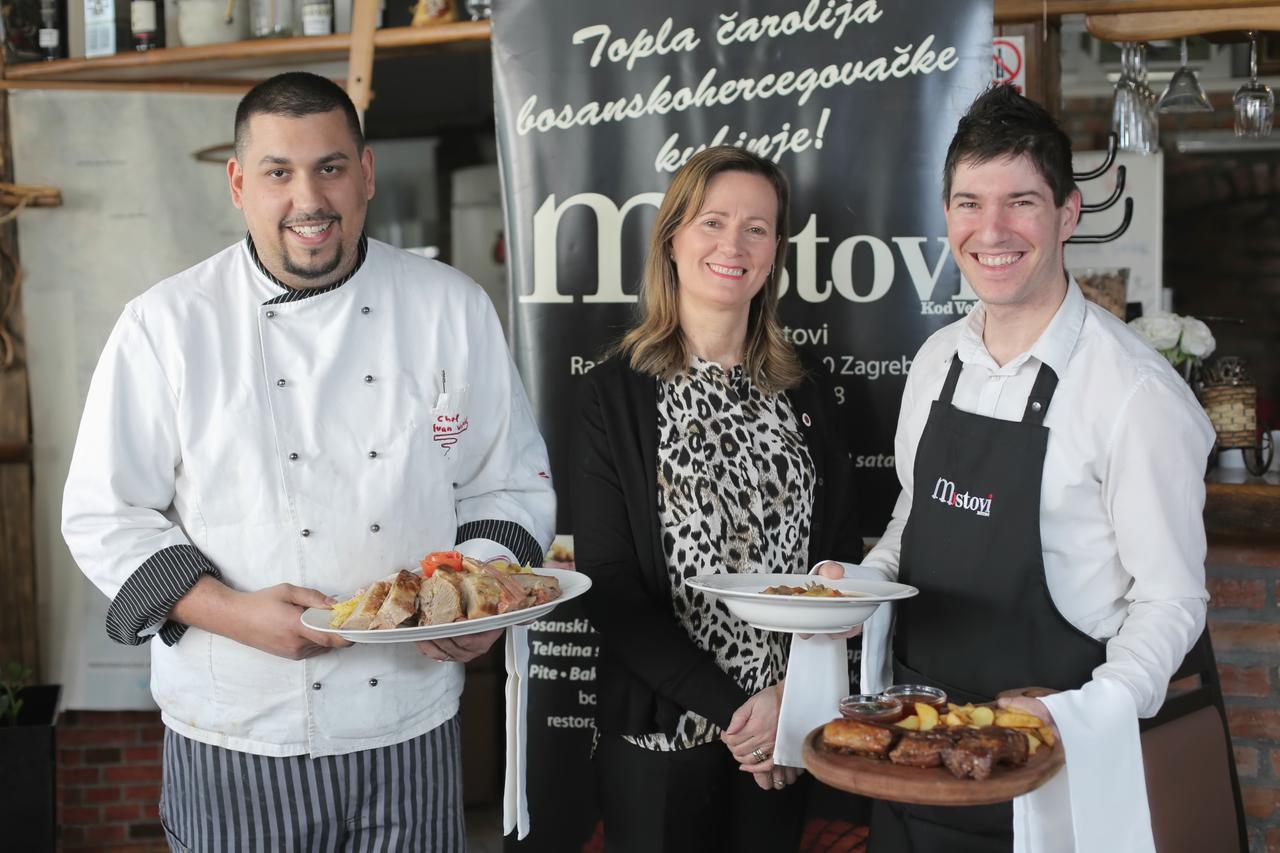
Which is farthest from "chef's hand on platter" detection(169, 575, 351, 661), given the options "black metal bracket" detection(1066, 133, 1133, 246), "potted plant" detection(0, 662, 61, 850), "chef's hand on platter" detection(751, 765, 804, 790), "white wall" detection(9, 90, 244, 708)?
"white wall" detection(9, 90, 244, 708)

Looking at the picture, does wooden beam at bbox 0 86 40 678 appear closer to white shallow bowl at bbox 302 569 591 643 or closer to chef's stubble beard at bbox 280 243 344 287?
chef's stubble beard at bbox 280 243 344 287

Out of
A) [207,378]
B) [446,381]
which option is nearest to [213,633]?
[207,378]

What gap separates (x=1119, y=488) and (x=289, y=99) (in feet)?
4.60

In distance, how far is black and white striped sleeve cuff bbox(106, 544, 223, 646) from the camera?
1931 mm

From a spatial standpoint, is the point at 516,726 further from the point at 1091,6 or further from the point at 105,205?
the point at 105,205

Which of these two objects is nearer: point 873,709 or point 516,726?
point 873,709

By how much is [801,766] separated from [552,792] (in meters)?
1.04

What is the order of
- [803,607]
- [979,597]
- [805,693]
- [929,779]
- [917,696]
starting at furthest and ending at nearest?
[805,693] → [979,597] → [803,607] → [917,696] → [929,779]

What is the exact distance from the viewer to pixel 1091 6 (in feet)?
9.85

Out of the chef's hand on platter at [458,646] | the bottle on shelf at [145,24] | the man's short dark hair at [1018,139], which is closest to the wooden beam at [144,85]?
the bottle on shelf at [145,24]

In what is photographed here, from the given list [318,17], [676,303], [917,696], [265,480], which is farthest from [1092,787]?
[318,17]

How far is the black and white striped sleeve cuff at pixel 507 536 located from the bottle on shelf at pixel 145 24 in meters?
2.17

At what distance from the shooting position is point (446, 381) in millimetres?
2172

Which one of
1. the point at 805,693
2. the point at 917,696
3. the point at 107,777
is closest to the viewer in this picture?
the point at 917,696
